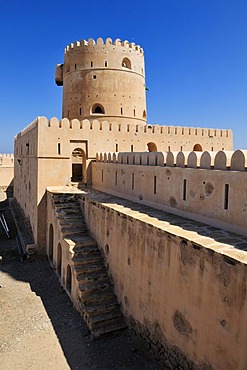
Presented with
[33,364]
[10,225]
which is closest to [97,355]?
A: [33,364]

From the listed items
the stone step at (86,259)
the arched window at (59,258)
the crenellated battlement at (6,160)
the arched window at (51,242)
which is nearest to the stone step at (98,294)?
the stone step at (86,259)

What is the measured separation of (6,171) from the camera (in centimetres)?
2983

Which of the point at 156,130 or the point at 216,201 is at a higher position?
the point at 156,130

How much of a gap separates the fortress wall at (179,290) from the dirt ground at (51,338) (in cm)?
61

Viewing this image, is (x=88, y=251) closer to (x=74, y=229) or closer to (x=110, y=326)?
(x=74, y=229)

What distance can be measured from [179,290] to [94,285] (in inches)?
131

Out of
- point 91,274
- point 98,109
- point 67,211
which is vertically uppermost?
point 98,109

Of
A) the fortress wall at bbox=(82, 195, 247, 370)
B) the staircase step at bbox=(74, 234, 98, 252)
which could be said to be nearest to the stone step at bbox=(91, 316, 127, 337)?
the fortress wall at bbox=(82, 195, 247, 370)

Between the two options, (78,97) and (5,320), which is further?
(78,97)

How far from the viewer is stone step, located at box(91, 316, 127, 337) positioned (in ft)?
22.9

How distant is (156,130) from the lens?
48.0ft

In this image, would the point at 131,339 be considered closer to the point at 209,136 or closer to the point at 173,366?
the point at 173,366

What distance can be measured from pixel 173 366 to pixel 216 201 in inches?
127

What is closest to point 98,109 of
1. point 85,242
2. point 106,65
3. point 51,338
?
point 106,65
